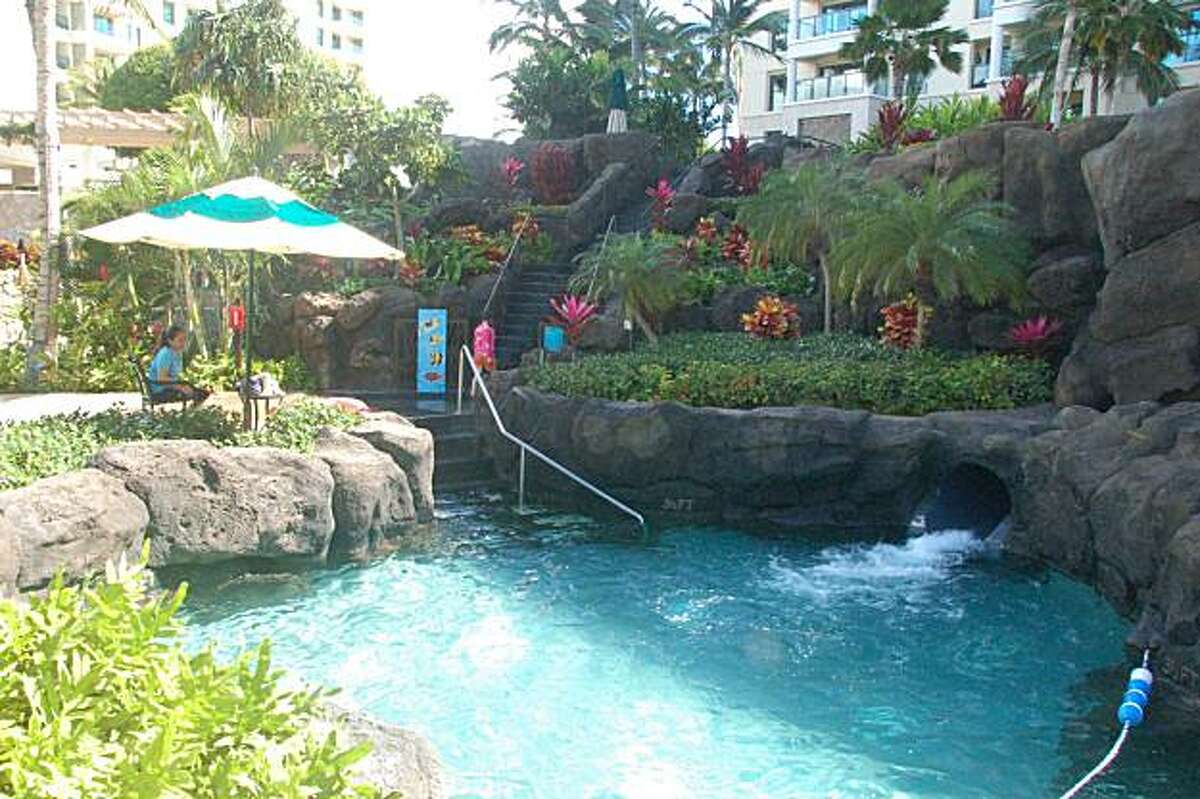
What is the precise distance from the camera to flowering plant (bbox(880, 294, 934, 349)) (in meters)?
15.9

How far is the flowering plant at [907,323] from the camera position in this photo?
15.9 meters

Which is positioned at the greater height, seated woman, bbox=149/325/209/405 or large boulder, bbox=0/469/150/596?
seated woman, bbox=149/325/209/405

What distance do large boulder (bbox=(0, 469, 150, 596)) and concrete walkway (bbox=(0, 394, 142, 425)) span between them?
5.63 metres

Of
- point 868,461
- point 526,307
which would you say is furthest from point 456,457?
point 526,307

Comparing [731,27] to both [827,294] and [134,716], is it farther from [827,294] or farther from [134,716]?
[134,716]

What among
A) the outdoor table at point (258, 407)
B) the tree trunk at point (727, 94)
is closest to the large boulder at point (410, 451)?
the outdoor table at point (258, 407)

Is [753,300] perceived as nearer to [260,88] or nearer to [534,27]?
[260,88]

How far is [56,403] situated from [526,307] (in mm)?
8636

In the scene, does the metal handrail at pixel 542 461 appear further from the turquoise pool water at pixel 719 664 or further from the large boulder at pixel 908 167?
the large boulder at pixel 908 167

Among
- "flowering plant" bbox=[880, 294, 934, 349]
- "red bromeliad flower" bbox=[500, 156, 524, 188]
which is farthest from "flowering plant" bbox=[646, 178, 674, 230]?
"flowering plant" bbox=[880, 294, 934, 349]

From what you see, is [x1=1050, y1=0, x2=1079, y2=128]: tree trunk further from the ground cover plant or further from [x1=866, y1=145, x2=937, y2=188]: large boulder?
the ground cover plant

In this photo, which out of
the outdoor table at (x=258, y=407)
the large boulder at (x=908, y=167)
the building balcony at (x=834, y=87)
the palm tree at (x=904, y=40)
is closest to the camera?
the outdoor table at (x=258, y=407)

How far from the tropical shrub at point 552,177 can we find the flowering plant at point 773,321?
8835 millimetres

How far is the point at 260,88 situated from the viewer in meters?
21.9
